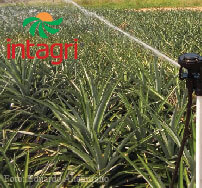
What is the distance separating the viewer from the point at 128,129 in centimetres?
202

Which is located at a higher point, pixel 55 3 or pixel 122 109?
pixel 55 3

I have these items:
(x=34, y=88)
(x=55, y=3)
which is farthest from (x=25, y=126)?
(x=55, y=3)

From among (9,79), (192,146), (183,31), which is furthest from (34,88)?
(183,31)

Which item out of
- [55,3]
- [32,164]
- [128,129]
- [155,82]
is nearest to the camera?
[32,164]

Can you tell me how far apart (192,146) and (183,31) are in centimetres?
425

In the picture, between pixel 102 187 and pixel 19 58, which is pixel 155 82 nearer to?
pixel 102 187

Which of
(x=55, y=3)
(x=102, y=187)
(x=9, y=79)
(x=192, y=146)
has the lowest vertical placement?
(x=102, y=187)

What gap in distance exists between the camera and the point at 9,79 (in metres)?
2.57

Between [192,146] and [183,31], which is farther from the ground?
[183,31]

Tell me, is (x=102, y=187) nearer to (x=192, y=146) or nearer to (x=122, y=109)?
(x=192, y=146)

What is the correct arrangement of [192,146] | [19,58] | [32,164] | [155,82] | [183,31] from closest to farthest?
[192,146] → [32,164] → [155,82] → [19,58] → [183,31]

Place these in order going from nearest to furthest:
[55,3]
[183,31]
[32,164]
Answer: [32,164] < [183,31] < [55,3]

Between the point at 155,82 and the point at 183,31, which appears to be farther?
the point at 183,31

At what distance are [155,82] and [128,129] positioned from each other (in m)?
0.62
